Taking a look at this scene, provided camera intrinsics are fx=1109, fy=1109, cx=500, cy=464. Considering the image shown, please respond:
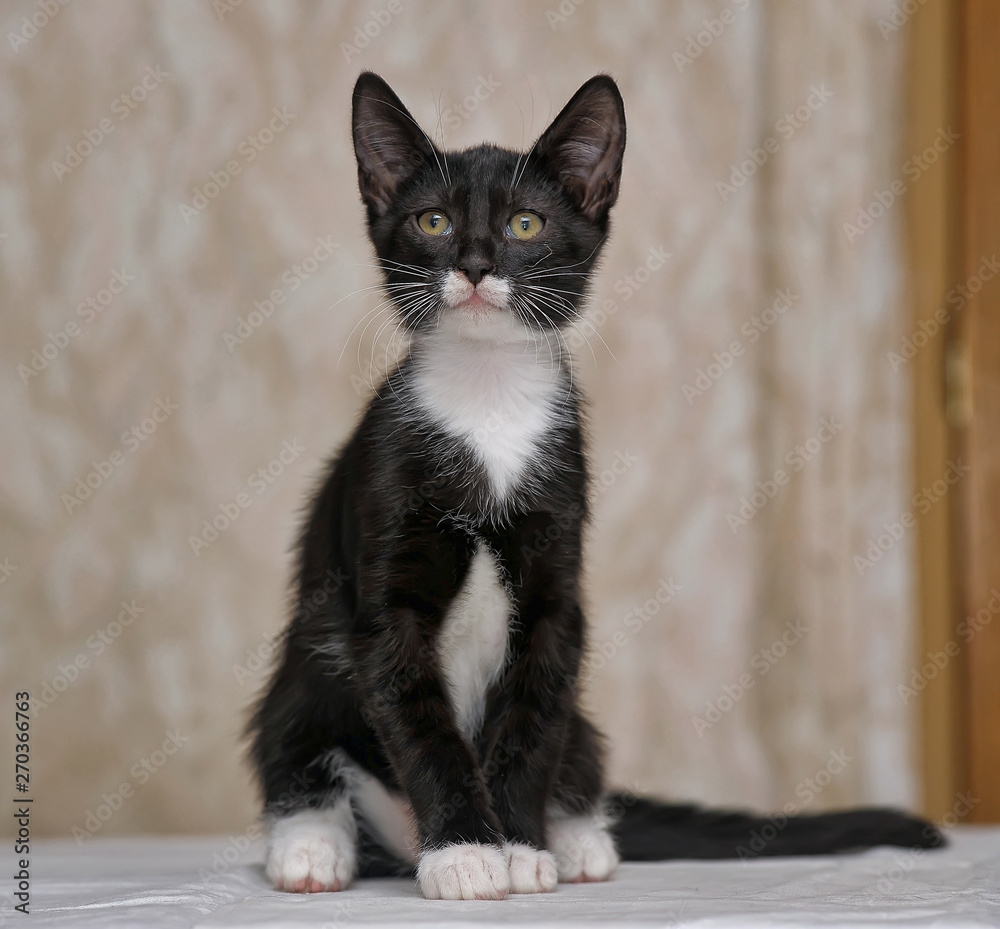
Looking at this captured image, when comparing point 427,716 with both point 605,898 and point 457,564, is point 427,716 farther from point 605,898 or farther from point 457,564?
point 605,898

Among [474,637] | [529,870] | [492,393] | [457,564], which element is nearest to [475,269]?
[492,393]

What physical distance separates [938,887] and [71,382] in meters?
2.01

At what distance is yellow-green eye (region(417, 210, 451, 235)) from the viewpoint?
1.50 m

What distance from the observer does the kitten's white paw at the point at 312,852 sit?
1385 millimetres

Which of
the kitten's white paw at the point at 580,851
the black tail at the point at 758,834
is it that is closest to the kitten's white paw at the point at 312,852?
the kitten's white paw at the point at 580,851

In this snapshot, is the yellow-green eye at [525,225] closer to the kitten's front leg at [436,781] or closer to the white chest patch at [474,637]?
the white chest patch at [474,637]

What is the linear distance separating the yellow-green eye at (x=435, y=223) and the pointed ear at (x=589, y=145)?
18cm

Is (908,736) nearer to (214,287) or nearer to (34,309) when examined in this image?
(214,287)

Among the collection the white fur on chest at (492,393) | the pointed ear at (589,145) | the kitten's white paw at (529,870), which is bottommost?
the kitten's white paw at (529,870)

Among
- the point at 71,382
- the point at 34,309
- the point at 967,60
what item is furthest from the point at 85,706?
the point at 967,60

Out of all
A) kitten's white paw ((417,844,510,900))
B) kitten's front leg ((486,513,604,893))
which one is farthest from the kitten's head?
kitten's white paw ((417,844,510,900))

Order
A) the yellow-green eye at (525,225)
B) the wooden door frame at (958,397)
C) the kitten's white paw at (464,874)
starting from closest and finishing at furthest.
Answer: the kitten's white paw at (464,874)
the yellow-green eye at (525,225)
the wooden door frame at (958,397)

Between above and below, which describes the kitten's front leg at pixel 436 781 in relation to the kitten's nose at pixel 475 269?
below

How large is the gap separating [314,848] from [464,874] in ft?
0.80
